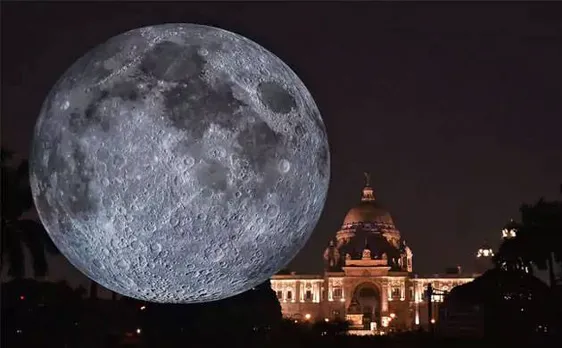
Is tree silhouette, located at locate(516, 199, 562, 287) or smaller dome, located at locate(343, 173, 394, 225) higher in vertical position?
smaller dome, located at locate(343, 173, 394, 225)

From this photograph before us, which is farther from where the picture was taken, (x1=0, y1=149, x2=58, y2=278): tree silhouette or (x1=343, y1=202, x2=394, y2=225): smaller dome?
(x1=343, y1=202, x2=394, y2=225): smaller dome

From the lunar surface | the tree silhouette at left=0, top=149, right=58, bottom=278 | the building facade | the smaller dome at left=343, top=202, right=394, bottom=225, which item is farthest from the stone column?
the lunar surface

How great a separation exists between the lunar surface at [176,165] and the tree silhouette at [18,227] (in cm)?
1636

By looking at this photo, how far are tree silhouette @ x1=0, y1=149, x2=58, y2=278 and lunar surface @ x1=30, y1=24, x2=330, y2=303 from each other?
53.7ft

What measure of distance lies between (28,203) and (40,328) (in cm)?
957

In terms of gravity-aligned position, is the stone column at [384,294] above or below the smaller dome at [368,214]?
below

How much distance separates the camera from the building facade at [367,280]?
467ft

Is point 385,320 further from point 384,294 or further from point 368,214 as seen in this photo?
point 368,214

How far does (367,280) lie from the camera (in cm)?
14262

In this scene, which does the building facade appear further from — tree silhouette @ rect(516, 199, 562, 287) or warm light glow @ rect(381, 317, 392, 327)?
Result: tree silhouette @ rect(516, 199, 562, 287)

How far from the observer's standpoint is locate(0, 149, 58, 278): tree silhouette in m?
31.6

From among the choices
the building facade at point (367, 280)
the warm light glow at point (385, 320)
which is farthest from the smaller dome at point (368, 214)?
the warm light glow at point (385, 320)

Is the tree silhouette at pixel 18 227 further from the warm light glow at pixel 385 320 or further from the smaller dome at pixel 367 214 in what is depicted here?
the smaller dome at pixel 367 214

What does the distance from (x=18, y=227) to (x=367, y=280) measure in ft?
373
